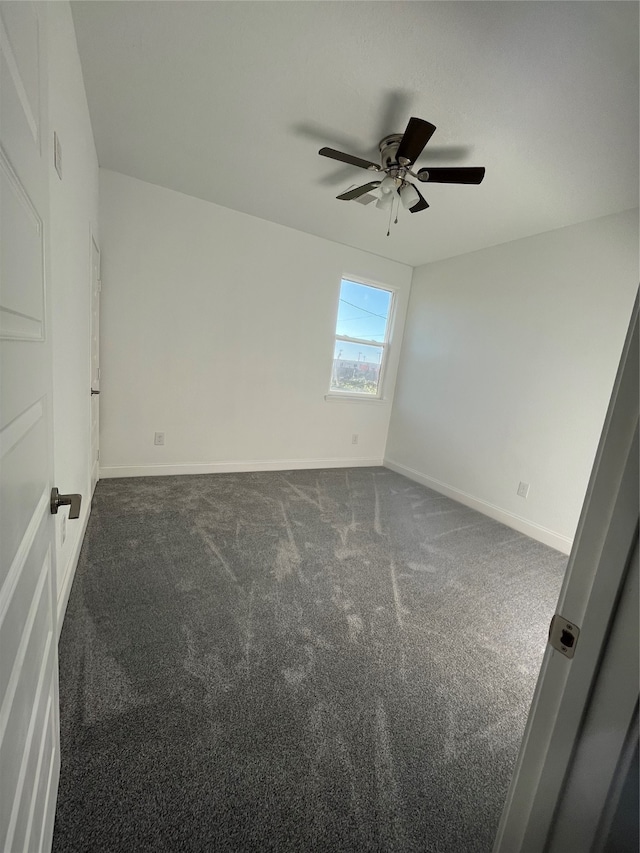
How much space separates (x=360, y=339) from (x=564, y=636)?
13.2ft

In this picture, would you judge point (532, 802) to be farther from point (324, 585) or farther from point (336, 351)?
point (336, 351)

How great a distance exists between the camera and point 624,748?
0.45 m

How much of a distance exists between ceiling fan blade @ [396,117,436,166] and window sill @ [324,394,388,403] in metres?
2.51

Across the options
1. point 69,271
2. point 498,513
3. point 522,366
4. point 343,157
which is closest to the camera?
point 69,271

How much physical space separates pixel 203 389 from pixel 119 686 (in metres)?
2.64

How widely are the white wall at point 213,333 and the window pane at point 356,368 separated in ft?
0.60

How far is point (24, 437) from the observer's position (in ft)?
1.95

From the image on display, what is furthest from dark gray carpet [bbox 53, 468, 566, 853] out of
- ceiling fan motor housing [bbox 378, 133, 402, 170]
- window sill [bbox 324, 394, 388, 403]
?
ceiling fan motor housing [bbox 378, 133, 402, 170]

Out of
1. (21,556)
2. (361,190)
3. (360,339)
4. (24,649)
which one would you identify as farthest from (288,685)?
(360,339)

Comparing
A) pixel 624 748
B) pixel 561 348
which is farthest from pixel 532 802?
pixel 561 348

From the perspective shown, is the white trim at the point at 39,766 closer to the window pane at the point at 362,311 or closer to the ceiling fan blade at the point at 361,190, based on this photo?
the ceiling fan blade at the point at 361,190

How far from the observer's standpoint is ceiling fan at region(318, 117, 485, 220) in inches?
71.7

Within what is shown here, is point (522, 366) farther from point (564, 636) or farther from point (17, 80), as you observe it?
point (17, 80)

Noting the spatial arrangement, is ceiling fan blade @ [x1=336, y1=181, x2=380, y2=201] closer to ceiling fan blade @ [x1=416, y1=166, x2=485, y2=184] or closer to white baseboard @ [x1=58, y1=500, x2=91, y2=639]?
ceiling fan blade @ [x1=416, y1=166, x2=485, y2=184]
